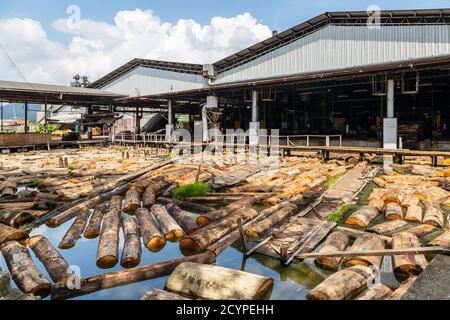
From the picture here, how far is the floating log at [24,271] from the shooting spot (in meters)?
5.77

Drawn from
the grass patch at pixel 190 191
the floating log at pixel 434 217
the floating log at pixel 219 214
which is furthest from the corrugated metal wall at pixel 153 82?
the floating log at pixel 434 217

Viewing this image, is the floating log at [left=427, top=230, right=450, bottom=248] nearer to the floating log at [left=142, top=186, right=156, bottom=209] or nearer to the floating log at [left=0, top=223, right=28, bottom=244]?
the floating log at [left=142, top=186, right=156, bottom=209]

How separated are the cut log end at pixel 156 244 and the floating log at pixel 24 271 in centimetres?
246

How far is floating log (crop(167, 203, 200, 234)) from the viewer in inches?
348

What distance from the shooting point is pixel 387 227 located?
8.44 m

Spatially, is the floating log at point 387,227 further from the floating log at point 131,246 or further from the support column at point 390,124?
the support column at point 390,124

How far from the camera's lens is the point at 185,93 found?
30344 millimetres

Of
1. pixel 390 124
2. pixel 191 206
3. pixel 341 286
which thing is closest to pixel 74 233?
pixel 191 206

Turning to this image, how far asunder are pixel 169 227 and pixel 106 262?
200cm

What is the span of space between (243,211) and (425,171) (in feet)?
35.9

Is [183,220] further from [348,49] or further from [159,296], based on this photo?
[348,49]

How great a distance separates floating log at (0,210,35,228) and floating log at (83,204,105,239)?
1.91m

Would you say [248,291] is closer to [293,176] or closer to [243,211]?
[243,211]

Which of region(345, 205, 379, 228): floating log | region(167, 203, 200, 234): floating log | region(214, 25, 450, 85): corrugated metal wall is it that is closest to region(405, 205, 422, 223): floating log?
region(345, 205, 379, 228): floating log
